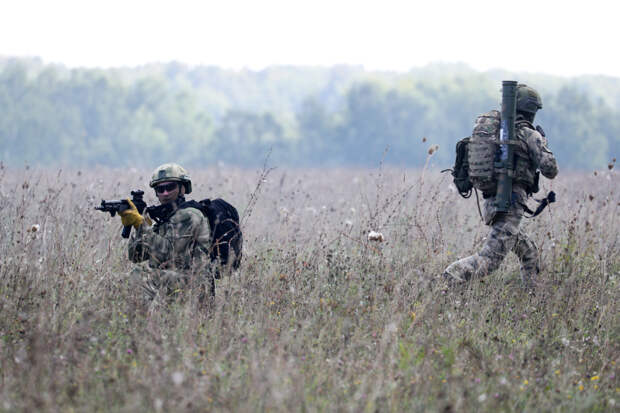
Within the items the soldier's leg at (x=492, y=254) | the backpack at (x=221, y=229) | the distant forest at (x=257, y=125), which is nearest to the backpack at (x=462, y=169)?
the soldier's leg at (x=492, y=254)

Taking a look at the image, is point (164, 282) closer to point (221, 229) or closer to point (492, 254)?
point (221, 229)

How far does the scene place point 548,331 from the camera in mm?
5078

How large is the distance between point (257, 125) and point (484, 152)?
56.2 metres

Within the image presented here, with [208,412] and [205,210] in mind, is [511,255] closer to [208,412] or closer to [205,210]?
[205,210]

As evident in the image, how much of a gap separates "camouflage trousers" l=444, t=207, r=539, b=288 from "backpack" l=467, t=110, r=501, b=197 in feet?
0.93

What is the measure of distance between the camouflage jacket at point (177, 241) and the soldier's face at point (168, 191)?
154mm

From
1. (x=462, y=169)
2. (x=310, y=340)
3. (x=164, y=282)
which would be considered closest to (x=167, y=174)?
(x=164, y=282)

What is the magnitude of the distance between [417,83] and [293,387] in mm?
69665

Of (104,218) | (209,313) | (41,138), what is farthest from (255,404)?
(41,138)

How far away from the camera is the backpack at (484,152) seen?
5680 mm

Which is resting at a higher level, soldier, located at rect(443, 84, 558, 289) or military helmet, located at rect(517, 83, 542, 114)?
military helmet, located at rect(517, 83, 542, 114)

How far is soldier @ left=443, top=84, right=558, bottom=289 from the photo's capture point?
5.62 meters

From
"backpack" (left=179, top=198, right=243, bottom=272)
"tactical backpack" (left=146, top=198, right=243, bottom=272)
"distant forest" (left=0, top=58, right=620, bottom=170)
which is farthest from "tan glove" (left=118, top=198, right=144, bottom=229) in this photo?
"distant forest" (left=0, top=58, right=620, bottom=170)

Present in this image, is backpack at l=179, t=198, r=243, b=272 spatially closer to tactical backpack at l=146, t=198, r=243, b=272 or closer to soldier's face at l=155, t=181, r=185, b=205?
tactical backpack at l=146, t=198, r=243, b=272
